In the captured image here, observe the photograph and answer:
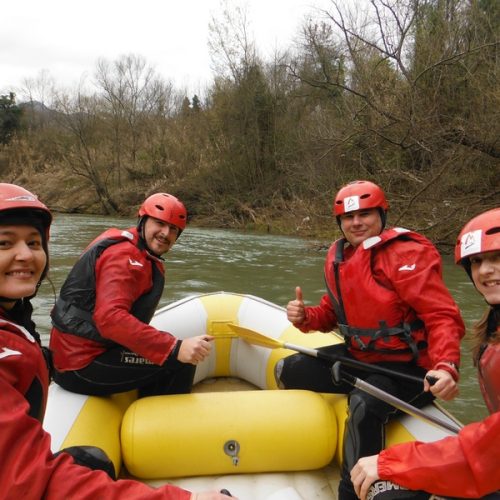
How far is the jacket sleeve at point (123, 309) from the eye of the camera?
6.97ft

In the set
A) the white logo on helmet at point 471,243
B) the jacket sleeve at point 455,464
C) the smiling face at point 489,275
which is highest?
the white logo on helmet at point 471,243

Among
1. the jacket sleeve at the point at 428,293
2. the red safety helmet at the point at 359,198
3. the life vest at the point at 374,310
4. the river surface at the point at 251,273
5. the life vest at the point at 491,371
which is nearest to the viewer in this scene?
the life vest at the point at 491,371

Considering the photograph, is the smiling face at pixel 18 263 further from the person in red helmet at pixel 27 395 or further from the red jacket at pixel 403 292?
the red jacket at pixel 403 292

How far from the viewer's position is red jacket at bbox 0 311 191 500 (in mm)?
946

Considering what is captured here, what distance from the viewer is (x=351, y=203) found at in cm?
246

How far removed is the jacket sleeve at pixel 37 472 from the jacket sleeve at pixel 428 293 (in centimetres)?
136

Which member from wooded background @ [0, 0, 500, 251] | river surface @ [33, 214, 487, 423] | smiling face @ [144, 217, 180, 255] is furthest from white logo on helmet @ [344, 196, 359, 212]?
wooded background @ [0, 0, 500, 251]

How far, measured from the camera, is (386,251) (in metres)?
2.29

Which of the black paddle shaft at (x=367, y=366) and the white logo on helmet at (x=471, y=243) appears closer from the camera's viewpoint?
the white logo on helmet at (x=471, y=243)

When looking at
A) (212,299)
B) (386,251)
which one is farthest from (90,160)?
(386,251)

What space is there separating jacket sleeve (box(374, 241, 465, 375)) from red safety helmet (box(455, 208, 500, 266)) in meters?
0.42

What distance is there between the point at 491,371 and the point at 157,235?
1815 millimetres

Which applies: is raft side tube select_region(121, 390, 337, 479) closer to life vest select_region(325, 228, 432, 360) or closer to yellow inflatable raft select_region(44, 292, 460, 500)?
yellow inflatable raft select_region(44, 292, 460, 500)

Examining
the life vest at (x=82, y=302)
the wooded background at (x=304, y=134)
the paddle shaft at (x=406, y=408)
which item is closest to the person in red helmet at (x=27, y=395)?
the life vest at (x=82, y=302)
